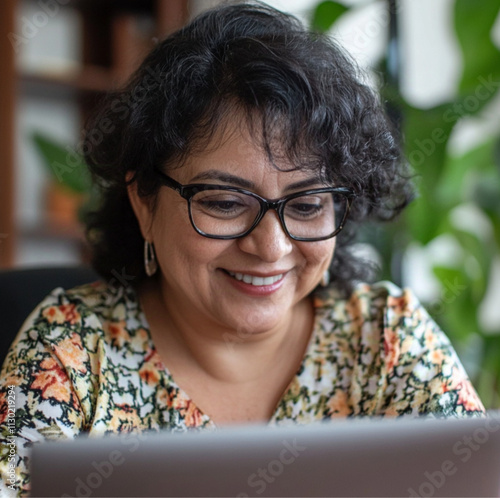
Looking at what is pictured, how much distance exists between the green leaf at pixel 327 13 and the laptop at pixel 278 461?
1276 mm

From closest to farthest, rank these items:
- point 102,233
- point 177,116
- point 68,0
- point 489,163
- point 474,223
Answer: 1. point 177,116
2. point 102,233
3. point 489,163
4. point 474,223
5. point 68,0

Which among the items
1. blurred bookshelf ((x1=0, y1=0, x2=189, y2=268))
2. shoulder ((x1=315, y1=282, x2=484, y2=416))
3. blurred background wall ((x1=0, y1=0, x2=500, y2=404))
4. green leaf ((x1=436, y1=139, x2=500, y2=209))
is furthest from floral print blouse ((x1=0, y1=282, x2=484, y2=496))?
blurred bookshelf ((x1=0, y1=0, x2=189, y2=268))

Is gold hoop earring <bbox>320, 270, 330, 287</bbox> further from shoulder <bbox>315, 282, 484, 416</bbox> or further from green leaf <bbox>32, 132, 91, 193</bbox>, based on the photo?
green leaf <bbox>32, 132, 91, 193</bbox>

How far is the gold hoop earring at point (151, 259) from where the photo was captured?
121 cm

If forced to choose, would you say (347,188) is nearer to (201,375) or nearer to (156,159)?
(156,159)

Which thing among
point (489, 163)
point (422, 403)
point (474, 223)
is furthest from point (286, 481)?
point (474, 223)

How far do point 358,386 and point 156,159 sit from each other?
1.72ft

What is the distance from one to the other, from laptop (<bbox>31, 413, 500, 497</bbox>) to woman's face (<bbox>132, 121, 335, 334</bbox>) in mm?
433

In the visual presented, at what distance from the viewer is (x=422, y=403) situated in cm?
112

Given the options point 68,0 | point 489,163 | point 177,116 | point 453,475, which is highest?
point 68,0

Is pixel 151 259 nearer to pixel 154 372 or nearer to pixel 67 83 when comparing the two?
pixel 154 372

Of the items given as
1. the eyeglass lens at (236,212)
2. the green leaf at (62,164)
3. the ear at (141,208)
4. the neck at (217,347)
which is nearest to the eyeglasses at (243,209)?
the eyeglass lens at (236,212)

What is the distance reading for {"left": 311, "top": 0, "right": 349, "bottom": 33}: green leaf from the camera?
67.1 inches

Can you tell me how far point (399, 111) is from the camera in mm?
1566
